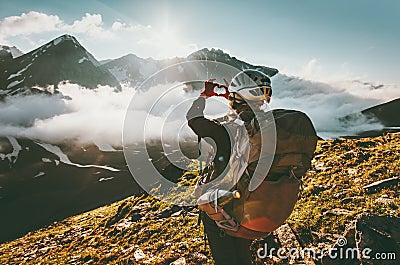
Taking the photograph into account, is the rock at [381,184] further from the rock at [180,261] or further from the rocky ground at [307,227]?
the rock at [180,261]

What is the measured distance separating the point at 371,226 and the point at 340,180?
498cm

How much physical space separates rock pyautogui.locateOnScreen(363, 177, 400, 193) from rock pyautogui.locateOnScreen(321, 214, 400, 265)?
2793 mm

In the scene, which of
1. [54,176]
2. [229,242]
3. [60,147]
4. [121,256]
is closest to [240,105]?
[229,242]

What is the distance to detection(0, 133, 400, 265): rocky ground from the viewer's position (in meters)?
8.35

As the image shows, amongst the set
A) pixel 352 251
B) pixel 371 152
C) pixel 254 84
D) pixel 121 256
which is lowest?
pixel 121 256

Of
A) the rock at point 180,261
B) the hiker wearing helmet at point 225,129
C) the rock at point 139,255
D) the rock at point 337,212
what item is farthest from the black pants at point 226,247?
the rock at point 139,255

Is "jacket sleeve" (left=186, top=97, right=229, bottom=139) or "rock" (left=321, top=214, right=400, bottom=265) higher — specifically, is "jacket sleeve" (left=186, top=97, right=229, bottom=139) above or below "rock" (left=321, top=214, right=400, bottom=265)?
above

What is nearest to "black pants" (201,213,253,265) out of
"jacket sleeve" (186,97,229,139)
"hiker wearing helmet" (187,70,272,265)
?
"hiker wearing helmet" (187,70,272,265)

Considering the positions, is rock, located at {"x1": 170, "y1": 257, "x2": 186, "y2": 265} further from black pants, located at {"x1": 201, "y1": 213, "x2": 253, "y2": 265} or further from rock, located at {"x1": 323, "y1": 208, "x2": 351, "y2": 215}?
black pants, located at {"x1": 201, "y1": 213, "x2": 253, "y2": 265}

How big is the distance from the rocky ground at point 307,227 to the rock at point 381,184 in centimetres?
3

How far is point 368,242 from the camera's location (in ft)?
25.5

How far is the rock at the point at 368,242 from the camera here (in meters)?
7.43

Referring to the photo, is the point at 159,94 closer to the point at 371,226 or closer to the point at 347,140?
the point at 371,226

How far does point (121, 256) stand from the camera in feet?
40.0
